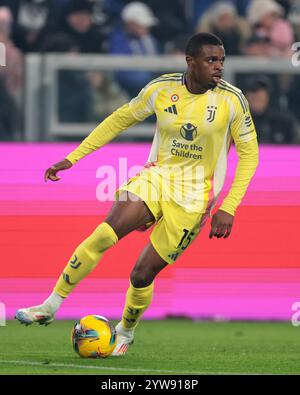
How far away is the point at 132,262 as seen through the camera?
40.5ft

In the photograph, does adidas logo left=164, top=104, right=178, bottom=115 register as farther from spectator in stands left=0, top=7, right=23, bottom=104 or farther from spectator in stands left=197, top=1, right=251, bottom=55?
spectator in stands left=197, top=1, right=251, bottom=55

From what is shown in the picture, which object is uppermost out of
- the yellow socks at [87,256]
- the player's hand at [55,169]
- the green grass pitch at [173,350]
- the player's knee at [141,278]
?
the player's hand at [55,169]

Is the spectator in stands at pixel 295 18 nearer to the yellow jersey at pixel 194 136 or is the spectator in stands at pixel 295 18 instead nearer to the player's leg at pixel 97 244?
the yellow jersey at pixel 194 136

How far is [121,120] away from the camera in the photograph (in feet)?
30.9

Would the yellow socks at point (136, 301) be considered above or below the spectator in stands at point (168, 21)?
below

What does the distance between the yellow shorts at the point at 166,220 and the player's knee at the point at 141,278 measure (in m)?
0.17

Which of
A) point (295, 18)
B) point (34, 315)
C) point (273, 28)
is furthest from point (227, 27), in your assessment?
point (34, 315)

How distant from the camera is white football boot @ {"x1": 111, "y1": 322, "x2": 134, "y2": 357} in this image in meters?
9.38

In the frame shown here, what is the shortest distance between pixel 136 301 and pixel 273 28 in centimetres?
704

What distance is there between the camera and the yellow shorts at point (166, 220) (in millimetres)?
9156

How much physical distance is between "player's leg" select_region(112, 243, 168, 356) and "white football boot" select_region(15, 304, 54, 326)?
0.73 m

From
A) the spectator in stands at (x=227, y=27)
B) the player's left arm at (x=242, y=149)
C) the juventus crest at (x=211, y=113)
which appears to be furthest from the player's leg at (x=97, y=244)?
the spectator in stands at (x=227, y=27)

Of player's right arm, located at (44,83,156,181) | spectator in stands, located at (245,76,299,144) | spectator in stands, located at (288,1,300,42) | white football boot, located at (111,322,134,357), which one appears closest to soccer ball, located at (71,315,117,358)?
white football boot, located at (111,322,134,357)

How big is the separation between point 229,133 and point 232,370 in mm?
1808
